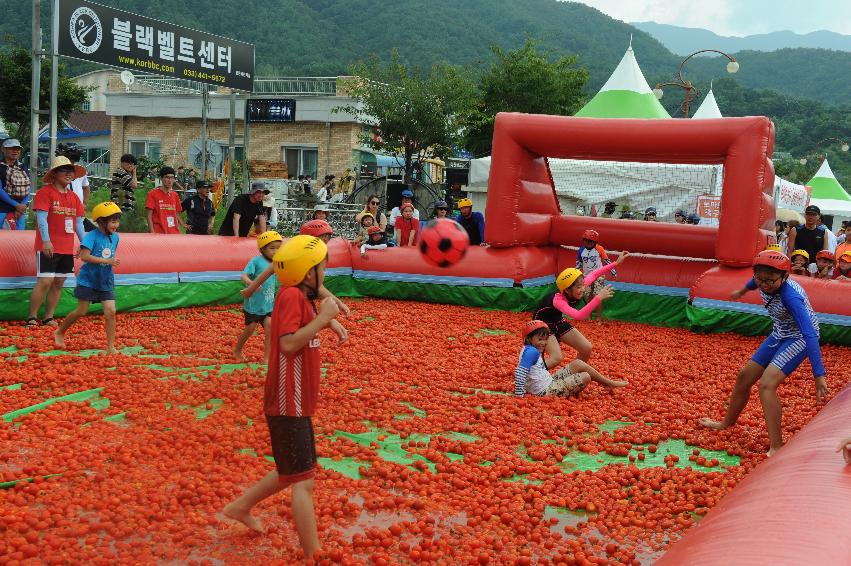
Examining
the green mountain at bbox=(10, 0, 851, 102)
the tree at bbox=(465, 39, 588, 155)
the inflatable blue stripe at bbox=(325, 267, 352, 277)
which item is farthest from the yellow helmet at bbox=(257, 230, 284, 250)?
the green mountain at bbox=(10, 0, 851, 102)

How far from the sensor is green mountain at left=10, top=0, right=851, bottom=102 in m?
64.1

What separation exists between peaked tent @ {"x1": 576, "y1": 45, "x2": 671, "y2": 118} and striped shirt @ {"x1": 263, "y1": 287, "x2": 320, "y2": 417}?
1853 centimetres

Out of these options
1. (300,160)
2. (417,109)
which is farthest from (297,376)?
(300,160)

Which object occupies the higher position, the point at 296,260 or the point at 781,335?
the point at 296,260

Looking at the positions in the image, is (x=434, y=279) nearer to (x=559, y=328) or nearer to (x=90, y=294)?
(x=559, y=328)

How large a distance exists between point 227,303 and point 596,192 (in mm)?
10875

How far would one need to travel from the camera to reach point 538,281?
13.1 metres

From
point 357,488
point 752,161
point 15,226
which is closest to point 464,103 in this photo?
point 752,161

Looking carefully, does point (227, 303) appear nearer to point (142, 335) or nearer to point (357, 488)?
point (142, 335)

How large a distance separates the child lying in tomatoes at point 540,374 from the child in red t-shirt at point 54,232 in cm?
535

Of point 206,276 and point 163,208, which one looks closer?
point 206,276

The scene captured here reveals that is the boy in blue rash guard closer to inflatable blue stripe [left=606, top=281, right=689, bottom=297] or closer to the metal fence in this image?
inflatable blue stripe [left=606, top=281, right=689, bottom=297]

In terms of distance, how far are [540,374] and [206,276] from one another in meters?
6.18

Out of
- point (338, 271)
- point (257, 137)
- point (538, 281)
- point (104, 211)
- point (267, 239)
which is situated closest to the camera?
point (267, 239)
